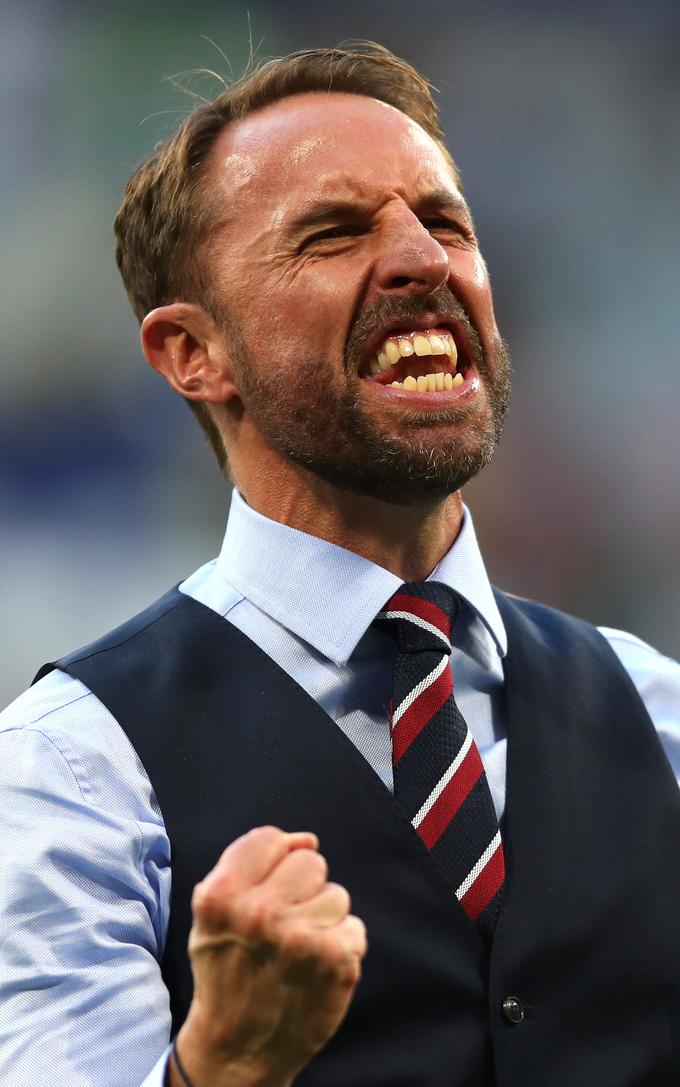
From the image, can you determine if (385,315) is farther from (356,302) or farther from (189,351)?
(189,351)


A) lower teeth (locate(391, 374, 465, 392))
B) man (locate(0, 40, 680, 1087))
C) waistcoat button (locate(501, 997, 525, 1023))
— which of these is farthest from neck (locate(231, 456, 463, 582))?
waistcoat button (locate(501, 997, 525, 1023))

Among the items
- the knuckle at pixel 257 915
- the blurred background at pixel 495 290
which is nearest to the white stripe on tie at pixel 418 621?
the knuckle at pixel 257 915

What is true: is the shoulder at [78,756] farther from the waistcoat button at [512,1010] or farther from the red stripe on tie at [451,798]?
the waistcoat button at [512,1010]

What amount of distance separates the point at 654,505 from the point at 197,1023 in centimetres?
288

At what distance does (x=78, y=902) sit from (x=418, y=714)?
0.41 meters

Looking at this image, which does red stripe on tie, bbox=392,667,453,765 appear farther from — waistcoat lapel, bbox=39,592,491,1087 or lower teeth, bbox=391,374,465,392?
lower teeth, bbox=391,374,465,392

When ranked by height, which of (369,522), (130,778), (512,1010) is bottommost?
(512,1010)

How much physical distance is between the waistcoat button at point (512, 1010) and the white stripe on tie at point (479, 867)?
109mm

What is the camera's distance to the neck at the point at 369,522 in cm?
156

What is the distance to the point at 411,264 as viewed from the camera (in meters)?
1.52

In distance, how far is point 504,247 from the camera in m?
3.87

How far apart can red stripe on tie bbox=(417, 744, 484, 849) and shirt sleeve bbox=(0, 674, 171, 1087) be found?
270 millimetres

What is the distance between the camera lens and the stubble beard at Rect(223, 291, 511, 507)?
1.48 meters

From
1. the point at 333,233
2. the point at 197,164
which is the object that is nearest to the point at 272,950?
the point at 333,233
